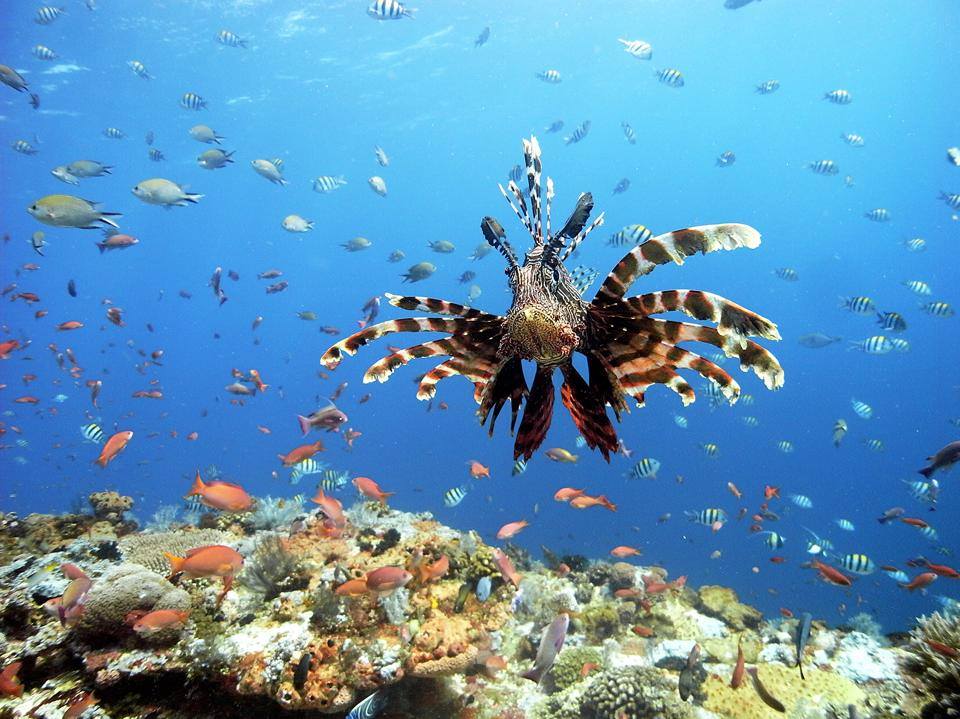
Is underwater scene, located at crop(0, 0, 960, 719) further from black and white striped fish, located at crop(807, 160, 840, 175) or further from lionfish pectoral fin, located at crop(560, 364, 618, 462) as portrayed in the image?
black and white striped fish, located at crop(807, 160, 840, 175)

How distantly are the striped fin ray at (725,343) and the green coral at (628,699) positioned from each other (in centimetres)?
503

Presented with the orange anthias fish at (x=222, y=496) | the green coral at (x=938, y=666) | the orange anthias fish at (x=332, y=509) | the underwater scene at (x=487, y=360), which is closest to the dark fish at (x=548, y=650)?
the underwater scene at (x=487, y=360)

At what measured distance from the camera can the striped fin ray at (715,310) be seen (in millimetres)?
1849

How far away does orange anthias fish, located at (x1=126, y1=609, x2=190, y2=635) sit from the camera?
4070 millimetres

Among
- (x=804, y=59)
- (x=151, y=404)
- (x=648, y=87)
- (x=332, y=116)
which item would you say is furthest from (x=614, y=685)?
(x=151, y=404)

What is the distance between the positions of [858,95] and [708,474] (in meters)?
43.6

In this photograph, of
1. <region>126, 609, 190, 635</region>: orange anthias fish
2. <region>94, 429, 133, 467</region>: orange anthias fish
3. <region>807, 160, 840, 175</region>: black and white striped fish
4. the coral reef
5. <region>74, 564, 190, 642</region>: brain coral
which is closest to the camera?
<region>126, 609, 190, 635</region>: orange anthias fish

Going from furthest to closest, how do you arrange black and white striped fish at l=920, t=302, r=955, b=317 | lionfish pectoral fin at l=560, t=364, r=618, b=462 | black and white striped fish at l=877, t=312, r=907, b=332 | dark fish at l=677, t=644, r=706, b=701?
1. black and white striped fish at l=920, t=302, r=955, b=317
2. black and white striped fish at l=877, t=312, r=907, b=332
3. dark fish at l=677, t=644, r=706, b=701
4. lionfish pectoral fin at l=560, t=364, r=618, b=462

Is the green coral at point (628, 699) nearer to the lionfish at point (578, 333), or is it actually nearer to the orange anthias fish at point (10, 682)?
the lionfish at point (578, 333)

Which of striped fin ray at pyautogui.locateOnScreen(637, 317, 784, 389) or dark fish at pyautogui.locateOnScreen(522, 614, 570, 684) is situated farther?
dark fish at pyautogui.locateOnScreen(522, 614, 570, 684)

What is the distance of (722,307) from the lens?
1902mm

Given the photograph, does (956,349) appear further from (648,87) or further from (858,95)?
(648,87)

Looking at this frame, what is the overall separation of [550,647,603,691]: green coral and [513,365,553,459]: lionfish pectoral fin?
17.1 feet

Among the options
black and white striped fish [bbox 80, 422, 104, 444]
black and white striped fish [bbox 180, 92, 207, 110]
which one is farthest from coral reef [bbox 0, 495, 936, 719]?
black and white striped fish [bbox 180, 92, 207, 110]
